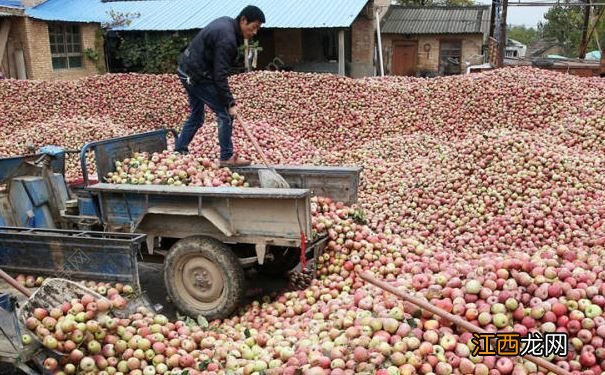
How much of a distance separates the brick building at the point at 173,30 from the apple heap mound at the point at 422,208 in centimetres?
525

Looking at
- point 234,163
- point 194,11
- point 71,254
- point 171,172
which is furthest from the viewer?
point 194,11

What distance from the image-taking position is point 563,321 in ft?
12.3

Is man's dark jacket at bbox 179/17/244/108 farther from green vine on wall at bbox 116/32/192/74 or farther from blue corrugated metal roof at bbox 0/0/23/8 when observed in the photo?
green vine on wall at bbox 116/32/192/74

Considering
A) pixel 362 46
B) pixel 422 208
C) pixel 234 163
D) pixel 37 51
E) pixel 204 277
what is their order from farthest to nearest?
pixel 362 46 < pixel 37 51 < pixel 422 208 < pixel 234 163 < pixel 204 277

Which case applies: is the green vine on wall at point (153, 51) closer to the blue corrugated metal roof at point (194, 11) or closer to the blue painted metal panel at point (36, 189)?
the blue corrugated metal roof at point (194, 11)

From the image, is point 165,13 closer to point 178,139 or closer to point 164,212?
point 178,139

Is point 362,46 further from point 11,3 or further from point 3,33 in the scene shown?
point 3,33

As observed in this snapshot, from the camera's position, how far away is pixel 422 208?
25.1 feet

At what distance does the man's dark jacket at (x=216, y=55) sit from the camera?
6.49 m

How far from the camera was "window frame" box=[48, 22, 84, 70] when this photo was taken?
21062 millimetres

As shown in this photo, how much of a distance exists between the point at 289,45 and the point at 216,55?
19.3 meters

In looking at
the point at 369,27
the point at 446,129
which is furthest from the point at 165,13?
the point at 446,129

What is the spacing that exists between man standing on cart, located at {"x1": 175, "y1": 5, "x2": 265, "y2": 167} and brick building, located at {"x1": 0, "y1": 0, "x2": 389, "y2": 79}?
46.0 ft

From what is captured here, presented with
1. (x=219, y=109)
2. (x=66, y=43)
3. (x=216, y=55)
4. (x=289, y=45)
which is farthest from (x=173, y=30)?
(x=216, y=55)
